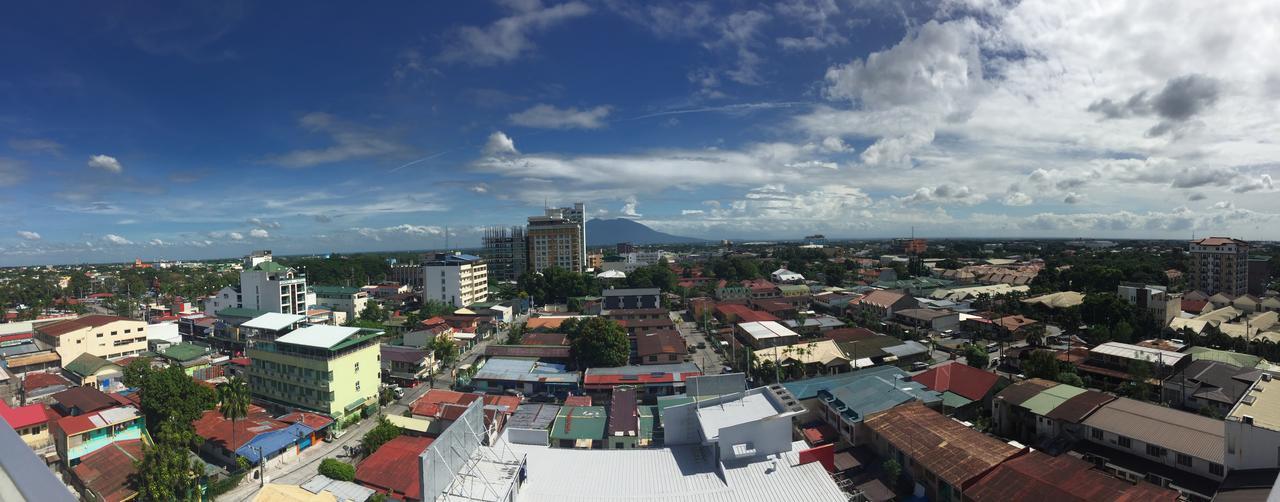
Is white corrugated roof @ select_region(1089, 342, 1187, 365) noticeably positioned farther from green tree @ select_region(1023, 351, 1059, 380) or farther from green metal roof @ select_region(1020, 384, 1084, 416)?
green metal roof @ select_region(1020, 384, 1084, 416)

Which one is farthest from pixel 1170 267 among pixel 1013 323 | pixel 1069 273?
pixel 1013 323

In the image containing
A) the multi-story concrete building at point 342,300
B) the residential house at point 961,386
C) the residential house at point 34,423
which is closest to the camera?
the residential house at point 34,423

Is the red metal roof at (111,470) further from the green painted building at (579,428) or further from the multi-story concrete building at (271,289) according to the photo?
the multi-story concrete building at (271,289)

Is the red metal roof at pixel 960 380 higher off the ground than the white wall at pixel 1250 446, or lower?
lower

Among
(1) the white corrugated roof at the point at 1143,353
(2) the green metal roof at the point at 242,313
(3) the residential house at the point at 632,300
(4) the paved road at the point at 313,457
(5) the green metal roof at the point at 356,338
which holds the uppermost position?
(5) the green metal roof at the point at 356,338


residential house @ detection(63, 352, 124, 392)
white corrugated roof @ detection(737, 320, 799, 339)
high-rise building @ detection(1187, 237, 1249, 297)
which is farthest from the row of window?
high-rise building @ detection(1187, 237, 1249, 297)

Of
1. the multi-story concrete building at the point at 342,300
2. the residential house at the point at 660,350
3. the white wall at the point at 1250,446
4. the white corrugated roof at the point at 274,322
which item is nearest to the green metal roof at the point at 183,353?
the white corrugated roof at the point at 274,322

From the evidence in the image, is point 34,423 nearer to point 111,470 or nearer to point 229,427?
point 111,470
